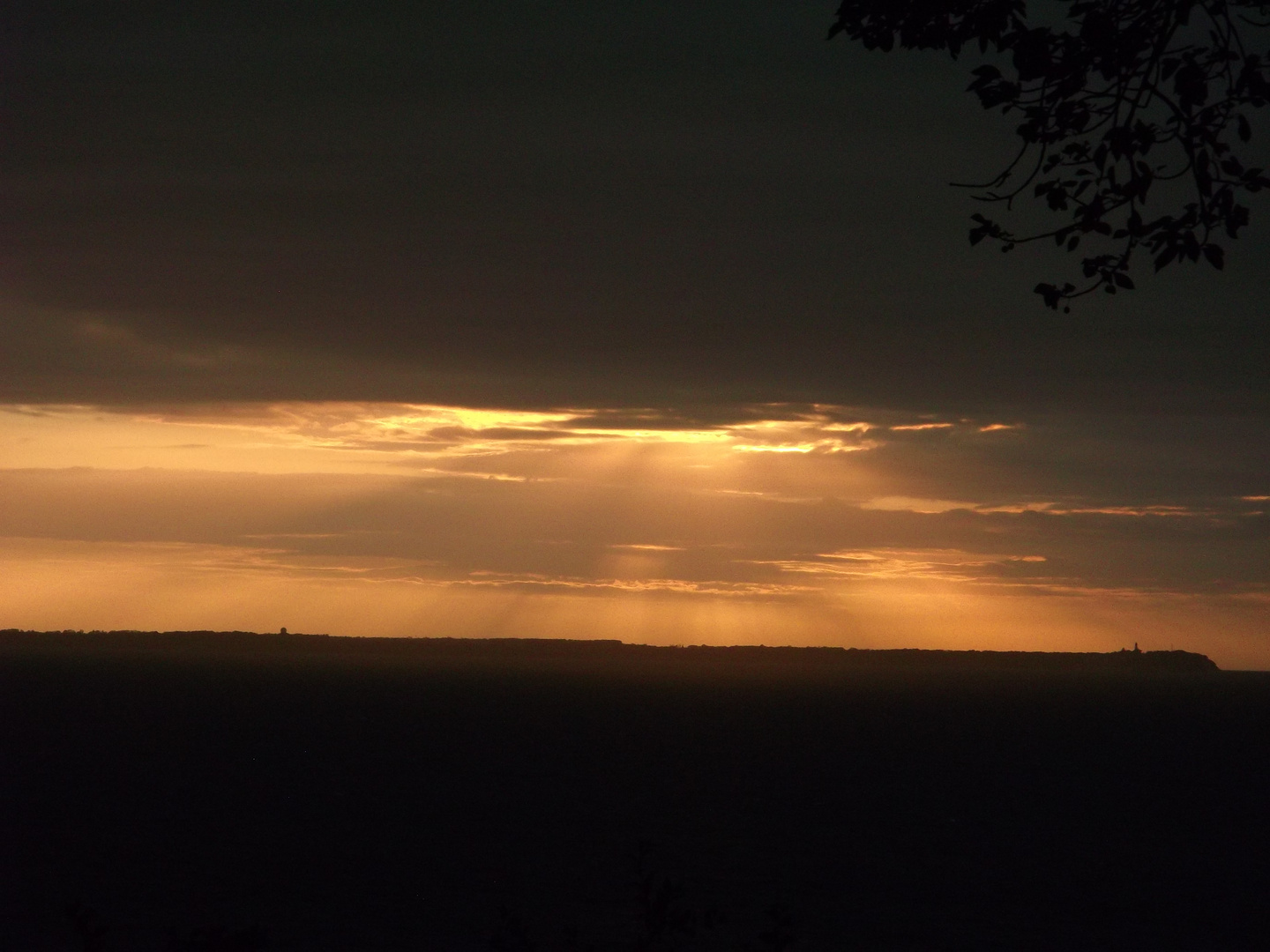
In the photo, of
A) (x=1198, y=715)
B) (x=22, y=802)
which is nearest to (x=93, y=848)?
(x=22, y=802)

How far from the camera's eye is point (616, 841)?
5978 cm

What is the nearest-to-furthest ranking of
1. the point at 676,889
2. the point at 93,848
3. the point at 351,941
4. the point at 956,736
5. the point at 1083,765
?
1. the point at 676,889
2. the point at 351,941
3. the point at 93,848
4. the point at 1083,765
5. the point at 956,736

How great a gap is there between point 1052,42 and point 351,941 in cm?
3844

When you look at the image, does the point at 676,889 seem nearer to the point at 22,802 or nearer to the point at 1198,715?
the point at 22,802

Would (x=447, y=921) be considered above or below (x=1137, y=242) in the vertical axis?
below

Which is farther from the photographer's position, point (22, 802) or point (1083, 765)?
point (1083, 765)

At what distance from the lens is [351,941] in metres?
41.2

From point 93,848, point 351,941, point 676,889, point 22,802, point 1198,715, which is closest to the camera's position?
point 676,889

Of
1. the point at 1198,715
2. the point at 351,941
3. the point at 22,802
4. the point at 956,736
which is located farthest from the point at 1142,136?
the point at 1198,715

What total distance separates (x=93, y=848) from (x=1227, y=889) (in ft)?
153

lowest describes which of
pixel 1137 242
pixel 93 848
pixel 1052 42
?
pixel 93 848

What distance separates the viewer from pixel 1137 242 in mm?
8680

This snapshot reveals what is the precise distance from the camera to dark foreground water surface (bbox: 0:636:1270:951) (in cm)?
4334

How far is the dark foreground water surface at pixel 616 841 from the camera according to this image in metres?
43.3
